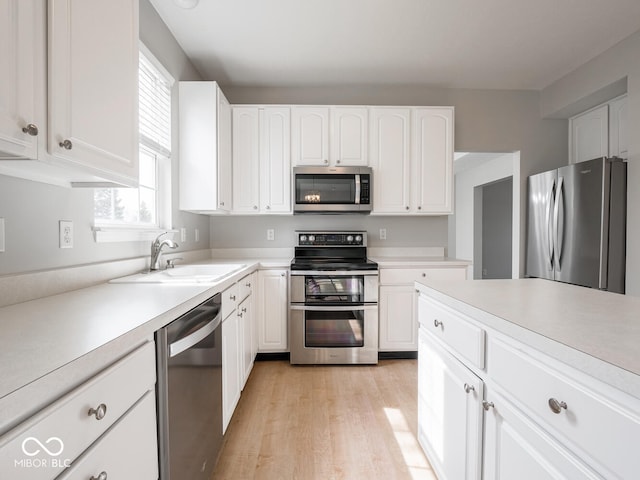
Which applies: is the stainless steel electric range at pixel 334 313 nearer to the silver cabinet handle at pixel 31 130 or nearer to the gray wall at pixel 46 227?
the gray wall at pixel 46 227

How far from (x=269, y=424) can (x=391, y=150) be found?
8.06 ft

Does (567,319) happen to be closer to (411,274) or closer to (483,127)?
(411,274)

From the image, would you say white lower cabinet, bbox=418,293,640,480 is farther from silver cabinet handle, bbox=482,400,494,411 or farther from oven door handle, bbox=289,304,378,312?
oven door handle, bbox=289,304,378,312

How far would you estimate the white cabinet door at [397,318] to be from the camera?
2.83 m

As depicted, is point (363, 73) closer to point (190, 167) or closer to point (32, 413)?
point (190, 167)

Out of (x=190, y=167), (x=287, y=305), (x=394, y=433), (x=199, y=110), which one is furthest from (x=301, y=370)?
(x=199, y=110)

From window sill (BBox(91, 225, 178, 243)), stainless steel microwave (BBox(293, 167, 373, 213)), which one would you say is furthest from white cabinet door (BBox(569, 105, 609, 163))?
window sill (BBox(91, 225, 178, 243))

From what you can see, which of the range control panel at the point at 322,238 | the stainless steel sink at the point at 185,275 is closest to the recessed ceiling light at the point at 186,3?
the stainless steel sink at the point at 185,275

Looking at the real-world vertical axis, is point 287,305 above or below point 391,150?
below

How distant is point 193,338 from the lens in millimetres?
1190

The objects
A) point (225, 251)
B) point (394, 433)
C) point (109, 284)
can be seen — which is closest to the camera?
point (109, 284)

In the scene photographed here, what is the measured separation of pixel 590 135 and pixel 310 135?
2.74 metres

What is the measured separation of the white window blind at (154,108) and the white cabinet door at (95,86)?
2.38 ft

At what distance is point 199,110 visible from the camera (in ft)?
8.29
